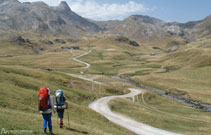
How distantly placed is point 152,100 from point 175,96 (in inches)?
1133

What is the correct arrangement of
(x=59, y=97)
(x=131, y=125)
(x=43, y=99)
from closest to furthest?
1. (x=43, y=99)
2. (x=59, y=97)
3. (x=131, y=125)

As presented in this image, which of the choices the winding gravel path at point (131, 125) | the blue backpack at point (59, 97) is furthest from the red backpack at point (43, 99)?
the winding gravel path at point (131, 125)

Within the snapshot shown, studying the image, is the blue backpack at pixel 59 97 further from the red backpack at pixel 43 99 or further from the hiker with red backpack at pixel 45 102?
the red backpack at pixel 43 99

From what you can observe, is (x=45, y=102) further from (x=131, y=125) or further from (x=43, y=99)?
(x=131, y=125)

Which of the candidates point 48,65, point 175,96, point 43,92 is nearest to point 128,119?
point 43,92

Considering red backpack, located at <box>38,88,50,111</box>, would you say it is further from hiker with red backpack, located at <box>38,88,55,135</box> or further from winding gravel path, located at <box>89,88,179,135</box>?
winding gravel path, located at <box>89,88,179,135</box>

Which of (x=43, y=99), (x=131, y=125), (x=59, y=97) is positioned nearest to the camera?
(x=43, y=99)

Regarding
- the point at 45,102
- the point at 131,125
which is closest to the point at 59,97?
the point at 45,102

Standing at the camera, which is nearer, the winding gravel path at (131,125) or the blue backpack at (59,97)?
the blue backpack at (59,97)

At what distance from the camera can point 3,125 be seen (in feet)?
54.9

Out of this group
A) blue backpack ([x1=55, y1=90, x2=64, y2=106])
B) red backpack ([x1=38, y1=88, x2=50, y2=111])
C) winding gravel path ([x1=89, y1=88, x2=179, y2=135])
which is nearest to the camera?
red backpack ([x1=38, y1=88, x2=50, y2=111])

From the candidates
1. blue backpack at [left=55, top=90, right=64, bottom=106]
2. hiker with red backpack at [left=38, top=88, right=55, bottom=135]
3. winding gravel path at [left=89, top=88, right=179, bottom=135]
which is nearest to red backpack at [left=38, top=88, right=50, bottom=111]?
hiker with red backpack at [left=38, top=88, right=55, bottom=135]

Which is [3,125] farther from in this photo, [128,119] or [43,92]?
[128,119]

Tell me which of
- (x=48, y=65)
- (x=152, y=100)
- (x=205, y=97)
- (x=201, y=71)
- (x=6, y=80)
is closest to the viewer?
(x=6, y=80)
